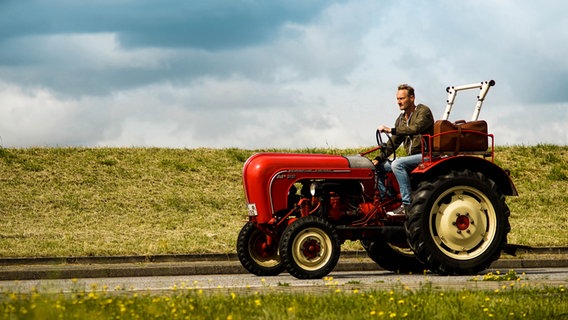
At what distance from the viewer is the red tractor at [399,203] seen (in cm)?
1248

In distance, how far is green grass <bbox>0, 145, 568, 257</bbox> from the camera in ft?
60.4

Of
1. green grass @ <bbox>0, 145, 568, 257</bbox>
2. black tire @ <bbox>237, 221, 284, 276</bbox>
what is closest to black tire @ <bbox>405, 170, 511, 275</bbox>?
black tire @ <bbox>237, 221, 284, 276</bbox>

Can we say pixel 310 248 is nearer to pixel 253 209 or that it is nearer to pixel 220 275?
pixel 253 209

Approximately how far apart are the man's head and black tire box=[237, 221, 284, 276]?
261cm

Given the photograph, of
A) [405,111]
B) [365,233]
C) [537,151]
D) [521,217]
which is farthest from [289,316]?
[537,151]

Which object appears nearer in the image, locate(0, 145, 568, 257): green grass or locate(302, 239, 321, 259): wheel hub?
locate(302, 239, 321, 259): wheel hub

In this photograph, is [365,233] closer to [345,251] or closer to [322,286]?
[322,286]

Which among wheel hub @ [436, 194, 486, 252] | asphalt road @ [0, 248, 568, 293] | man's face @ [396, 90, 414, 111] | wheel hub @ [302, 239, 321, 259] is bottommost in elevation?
asphalt road @ [0, 248, 568, 293]

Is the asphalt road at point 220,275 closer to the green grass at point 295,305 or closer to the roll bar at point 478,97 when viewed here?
the green grass at point 295,305

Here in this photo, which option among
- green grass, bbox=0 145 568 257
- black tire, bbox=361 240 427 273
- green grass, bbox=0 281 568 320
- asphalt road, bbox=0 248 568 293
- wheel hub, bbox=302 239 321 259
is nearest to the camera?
green grass, bbox=0 281 568 320

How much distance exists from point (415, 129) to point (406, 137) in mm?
482

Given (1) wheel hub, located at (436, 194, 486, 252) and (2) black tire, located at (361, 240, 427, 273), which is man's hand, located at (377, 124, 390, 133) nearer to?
(1) wheel hub, located at (436, 194, 486, 252)

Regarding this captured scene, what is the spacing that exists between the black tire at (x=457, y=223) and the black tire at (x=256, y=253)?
193 centimetres

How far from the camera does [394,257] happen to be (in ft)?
46.2
